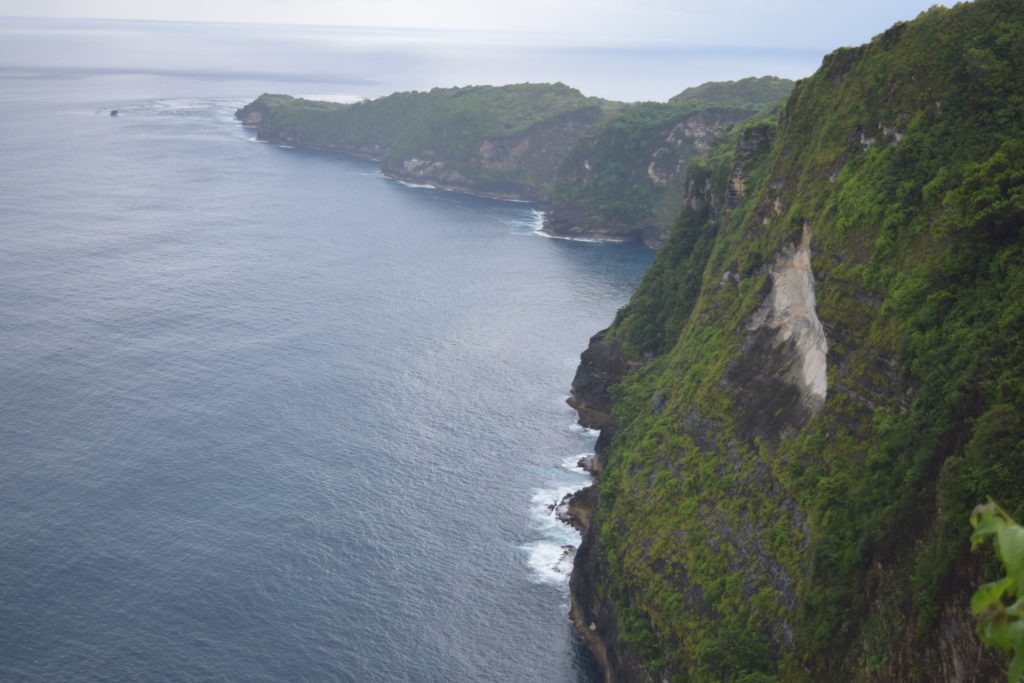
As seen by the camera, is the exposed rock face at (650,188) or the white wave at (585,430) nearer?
the white wave at (585,430)

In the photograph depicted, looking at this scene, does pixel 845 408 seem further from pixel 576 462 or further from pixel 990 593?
pixel 990 593

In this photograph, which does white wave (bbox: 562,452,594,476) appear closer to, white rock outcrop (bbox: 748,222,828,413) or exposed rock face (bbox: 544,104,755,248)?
white rock outcrop (bbox: 748,222,828,413)

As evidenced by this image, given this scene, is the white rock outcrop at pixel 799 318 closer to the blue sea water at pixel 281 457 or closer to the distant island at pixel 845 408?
the distant island at pixel 845 408

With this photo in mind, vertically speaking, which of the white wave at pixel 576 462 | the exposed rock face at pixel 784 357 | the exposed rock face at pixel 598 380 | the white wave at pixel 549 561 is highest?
the exposed rock face at pixel 784 357

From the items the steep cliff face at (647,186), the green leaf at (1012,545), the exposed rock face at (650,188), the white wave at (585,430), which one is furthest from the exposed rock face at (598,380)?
the green leaf at (1012,545)

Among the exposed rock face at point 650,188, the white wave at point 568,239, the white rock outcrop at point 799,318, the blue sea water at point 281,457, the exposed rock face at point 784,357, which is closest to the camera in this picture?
the white rock outcrop at point 799,318

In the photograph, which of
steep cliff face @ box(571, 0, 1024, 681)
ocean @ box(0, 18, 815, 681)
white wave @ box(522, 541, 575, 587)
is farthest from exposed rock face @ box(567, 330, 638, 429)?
white wave @ box(522, 541, 575, 587)

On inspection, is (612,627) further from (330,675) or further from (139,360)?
(139,360)
